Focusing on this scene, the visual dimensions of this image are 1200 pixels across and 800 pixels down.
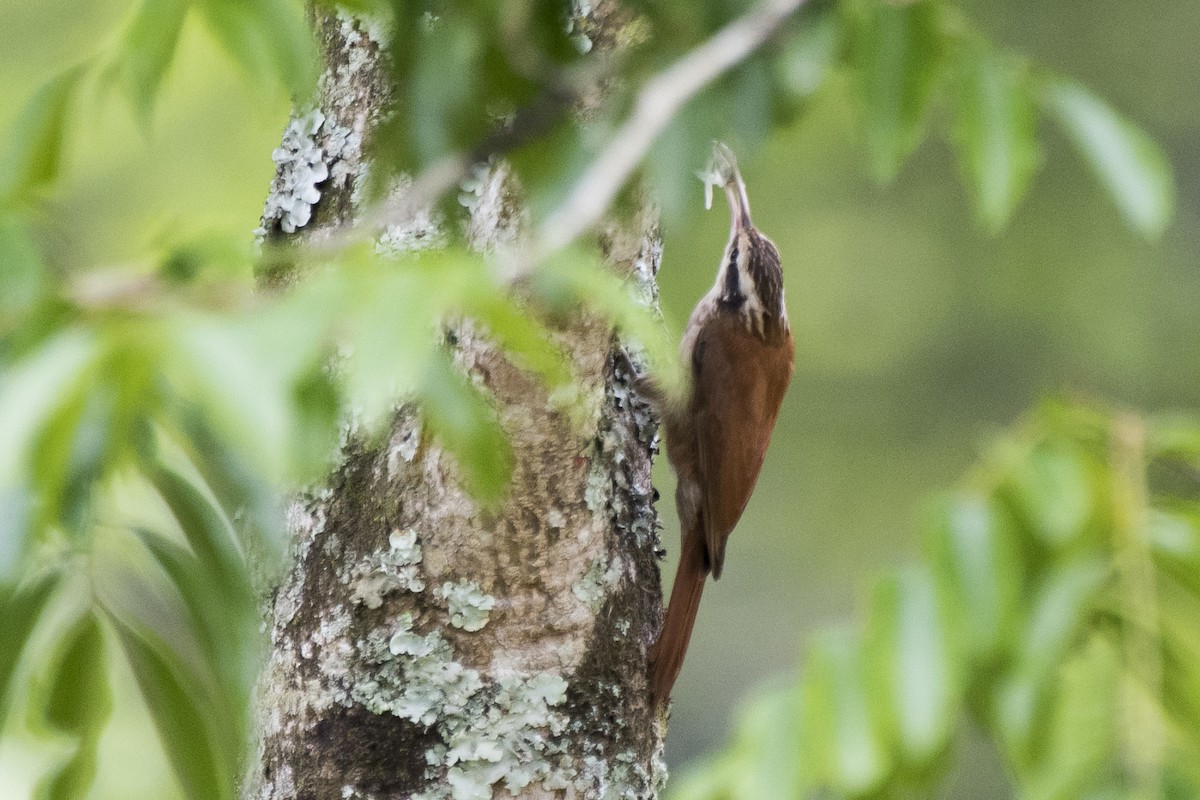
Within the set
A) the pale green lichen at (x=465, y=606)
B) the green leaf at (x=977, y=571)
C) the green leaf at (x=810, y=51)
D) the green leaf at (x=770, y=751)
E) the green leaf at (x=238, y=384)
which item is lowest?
the green leaf at (x=238, y=384)

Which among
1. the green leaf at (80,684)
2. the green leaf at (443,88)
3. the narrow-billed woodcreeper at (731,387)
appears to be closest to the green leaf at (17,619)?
the green leaf at (80,684)

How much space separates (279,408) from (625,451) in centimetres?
150

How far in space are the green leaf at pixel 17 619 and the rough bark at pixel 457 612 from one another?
0.79m

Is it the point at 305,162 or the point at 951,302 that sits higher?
the point at 951,302

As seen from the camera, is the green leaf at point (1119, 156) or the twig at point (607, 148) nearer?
the twig at point (607, 148)

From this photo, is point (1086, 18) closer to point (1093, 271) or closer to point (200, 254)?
point (1093, 271)

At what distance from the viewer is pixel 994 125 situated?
1335mm

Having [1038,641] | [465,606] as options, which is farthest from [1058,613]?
[465,606]

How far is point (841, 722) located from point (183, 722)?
61 centimetres

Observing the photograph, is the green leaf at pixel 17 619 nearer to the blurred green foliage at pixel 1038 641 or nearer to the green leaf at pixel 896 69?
the blurred green foliage at pixel 1038 641

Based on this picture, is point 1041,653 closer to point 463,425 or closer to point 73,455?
point 463,425

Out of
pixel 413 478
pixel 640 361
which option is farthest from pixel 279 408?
pixel 640 361

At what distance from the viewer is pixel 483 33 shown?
117 centimetres

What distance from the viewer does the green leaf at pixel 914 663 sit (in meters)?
1.11
